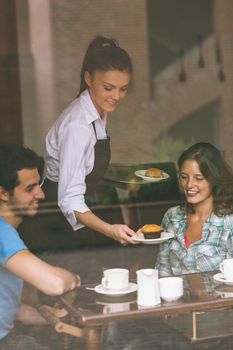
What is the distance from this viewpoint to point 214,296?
10.8 ft

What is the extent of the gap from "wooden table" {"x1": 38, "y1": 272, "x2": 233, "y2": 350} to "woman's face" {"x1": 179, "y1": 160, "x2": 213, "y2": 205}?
21.8 inches

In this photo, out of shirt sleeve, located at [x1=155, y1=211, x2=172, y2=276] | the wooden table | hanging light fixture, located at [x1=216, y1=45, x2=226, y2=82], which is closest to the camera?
the wooden table

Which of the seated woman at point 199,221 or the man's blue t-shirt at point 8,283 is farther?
the seated woman at point 199,221

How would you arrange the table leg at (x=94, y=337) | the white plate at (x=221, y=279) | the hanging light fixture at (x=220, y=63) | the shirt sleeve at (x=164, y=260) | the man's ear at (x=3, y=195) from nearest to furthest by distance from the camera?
the table leg at (x=94, y=337) < the white plate at (x=221, y=279) < the man's ear at (x=3, y=195) < the shirt sleeve at (x=164, y=260) < the hanging light fixture at (x=220, y=63)

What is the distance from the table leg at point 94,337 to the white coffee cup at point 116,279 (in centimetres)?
15

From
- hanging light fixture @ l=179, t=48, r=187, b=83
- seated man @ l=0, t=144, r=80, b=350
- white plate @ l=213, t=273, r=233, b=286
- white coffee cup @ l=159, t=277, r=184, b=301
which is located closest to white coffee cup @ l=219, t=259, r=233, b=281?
white plate @ l=213, t=273, r=233, b=286

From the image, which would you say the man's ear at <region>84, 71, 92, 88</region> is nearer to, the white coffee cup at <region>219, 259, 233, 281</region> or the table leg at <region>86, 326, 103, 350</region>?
the white coffee cup at <region>219, 259, 233, 281</region>

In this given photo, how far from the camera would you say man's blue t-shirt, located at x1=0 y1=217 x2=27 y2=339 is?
3.29m

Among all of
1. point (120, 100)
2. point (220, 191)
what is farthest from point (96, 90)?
point (220, 191)

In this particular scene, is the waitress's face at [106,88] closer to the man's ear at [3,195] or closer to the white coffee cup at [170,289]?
the man's ear at [3,195]

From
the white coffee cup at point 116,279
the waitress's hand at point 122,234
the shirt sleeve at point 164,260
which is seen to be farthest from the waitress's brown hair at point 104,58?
the white coffee cup at point 116,279

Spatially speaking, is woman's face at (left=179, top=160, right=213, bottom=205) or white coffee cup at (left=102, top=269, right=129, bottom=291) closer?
white coffee cup at (left=102, top=269, right=129, bottom=291)

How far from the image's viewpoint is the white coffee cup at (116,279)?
330 centimetres

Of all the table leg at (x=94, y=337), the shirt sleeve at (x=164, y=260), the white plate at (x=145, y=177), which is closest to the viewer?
the table leg at (x=94, y=337)
